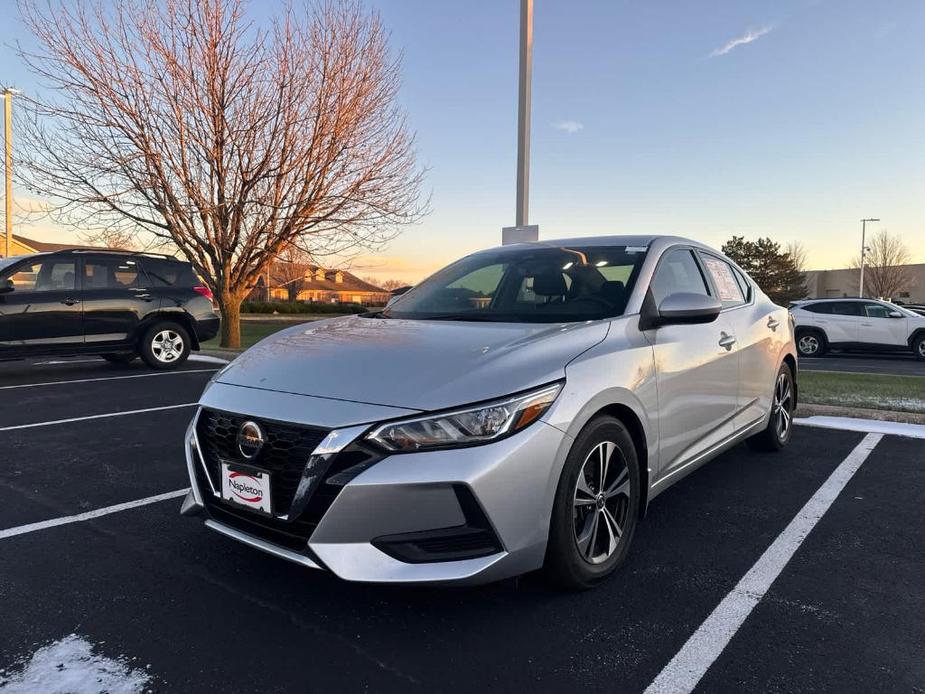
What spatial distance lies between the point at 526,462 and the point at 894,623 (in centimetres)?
162

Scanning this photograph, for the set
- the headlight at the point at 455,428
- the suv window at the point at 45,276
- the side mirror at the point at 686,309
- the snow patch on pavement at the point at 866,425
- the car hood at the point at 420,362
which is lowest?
the snow patch on pavement at the point at 866,425

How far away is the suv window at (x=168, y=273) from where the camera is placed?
9867 millimetres

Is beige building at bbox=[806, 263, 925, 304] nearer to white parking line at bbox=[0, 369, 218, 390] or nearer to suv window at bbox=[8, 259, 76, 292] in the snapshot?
white parking line at bbox=[0, 369, 218, 390]

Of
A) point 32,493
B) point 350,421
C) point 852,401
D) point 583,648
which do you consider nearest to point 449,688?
point 583,648

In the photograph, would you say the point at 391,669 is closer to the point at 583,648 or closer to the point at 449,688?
the point at 449,688

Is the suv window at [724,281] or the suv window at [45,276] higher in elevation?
the suv window at [45,276]

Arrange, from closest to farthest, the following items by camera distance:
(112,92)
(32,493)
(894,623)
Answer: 1. (894,623)
2. (32,493)
3. (112,92)

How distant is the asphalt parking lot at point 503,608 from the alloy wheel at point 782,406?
95 centimetres

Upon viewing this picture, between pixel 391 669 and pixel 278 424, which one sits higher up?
pixel 278 424

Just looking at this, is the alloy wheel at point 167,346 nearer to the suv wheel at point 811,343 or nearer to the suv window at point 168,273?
the suv window at point 168,273

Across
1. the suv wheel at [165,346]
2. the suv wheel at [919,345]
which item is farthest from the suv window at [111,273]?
the suv wheel at [919,345]

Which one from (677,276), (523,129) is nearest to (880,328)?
(523,129)

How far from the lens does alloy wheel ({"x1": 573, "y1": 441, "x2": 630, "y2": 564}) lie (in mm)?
2637

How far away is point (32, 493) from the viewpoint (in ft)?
12.9
